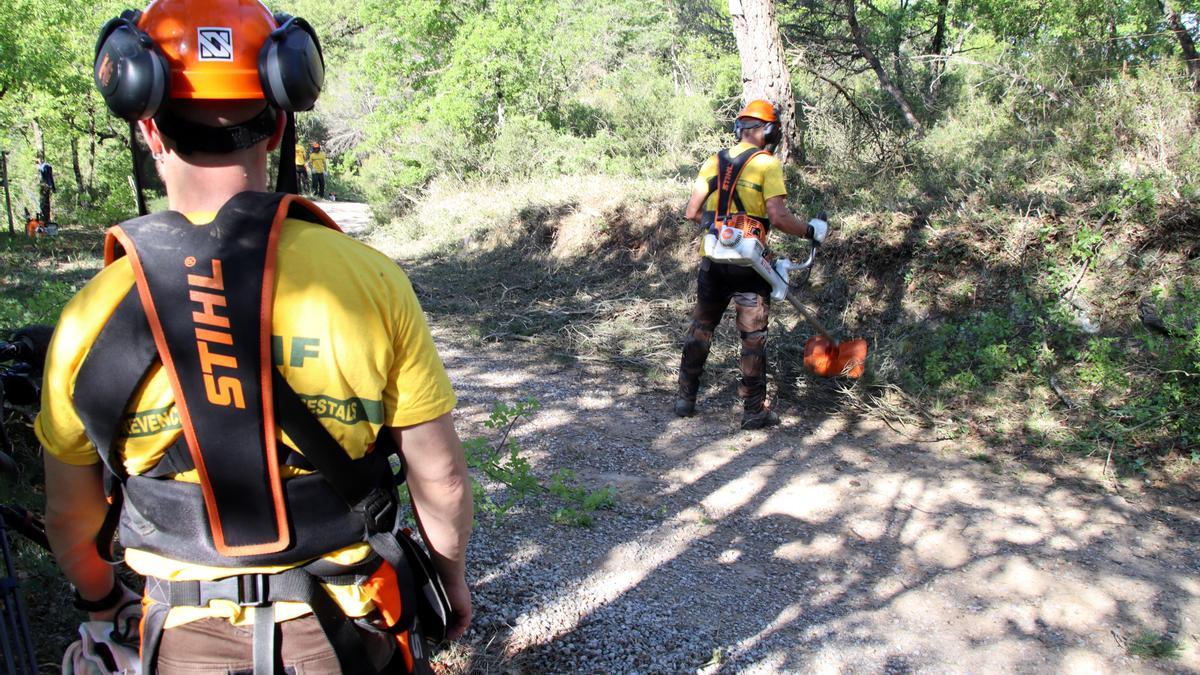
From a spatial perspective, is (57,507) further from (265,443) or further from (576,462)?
(576,462)

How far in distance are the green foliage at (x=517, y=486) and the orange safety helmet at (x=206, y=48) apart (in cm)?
218

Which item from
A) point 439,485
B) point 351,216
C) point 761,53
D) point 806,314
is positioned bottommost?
point 351,216

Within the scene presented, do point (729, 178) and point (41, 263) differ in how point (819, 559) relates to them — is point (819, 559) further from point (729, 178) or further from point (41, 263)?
point (41, 263)

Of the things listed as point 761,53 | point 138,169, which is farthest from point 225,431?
point 761,53

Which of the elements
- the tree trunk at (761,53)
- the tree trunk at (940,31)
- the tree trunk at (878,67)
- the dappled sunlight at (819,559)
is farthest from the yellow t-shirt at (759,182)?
the tree trunk at (940,31)

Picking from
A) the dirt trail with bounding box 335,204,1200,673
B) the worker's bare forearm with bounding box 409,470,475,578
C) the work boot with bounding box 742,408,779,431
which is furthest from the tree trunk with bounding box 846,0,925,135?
the worker's bare forearm with bounding box 409,470,475,578

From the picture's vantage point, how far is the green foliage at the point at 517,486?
139 inches

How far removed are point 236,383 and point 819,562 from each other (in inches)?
133

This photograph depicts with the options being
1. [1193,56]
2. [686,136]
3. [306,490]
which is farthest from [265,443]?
[686,136]

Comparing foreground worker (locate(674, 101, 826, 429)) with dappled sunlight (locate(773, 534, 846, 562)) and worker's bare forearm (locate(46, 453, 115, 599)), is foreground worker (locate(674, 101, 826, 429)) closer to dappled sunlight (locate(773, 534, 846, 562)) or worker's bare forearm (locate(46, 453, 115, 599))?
dappled sunlight (locate(773, 534, 846, 562))

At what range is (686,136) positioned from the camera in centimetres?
1362

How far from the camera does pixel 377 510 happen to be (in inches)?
59.4

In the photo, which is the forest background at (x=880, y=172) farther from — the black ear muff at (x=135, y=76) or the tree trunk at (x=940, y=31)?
the black ear muff at (x=135, y=76)

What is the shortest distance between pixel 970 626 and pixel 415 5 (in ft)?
49.0
